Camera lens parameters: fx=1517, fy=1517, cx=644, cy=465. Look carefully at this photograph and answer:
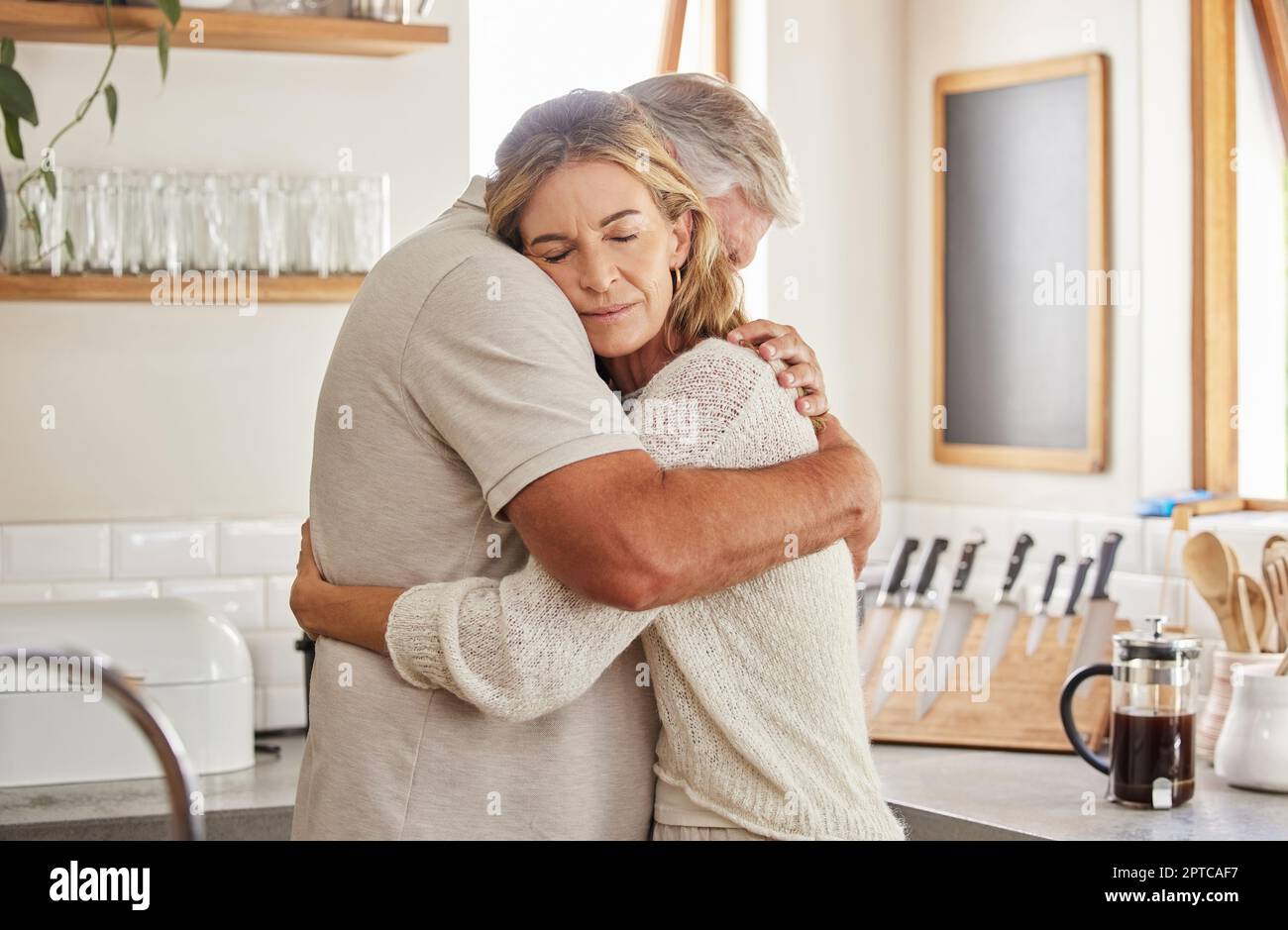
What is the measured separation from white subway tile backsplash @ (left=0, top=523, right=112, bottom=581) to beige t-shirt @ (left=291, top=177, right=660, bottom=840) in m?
1.42

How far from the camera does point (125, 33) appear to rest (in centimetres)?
253

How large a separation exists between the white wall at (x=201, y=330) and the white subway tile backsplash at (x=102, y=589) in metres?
0.12

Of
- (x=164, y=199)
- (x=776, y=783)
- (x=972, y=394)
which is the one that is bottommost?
(x=776, y=783)

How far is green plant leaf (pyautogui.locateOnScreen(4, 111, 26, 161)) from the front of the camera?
2334mm

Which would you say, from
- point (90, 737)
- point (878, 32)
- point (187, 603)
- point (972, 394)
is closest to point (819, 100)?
point (878, 32)

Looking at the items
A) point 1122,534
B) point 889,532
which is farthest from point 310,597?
point 889,532

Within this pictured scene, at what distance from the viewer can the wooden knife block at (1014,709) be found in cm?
242

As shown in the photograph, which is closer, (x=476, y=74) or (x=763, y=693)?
(x=763, y=693)

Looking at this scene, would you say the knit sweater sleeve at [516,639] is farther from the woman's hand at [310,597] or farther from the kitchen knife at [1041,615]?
the kitchen knife at [1041,615]

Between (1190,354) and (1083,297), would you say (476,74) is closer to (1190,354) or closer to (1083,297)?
(1083,297)

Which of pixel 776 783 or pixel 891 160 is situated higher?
pixel 891 160

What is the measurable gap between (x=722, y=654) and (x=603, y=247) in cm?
35

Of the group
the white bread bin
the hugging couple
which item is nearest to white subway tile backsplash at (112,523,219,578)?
the white bread bin

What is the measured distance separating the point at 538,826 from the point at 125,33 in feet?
5.84
